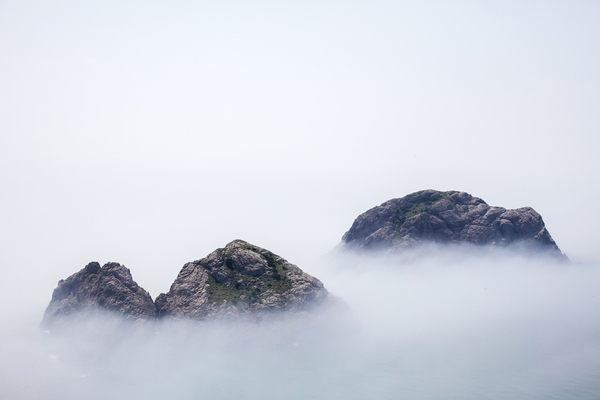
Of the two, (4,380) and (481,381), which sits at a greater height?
(481,381)

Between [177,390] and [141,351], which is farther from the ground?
[141,351]

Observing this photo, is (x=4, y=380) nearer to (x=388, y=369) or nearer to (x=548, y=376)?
(x=388, y=369)

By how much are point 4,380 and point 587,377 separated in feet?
593

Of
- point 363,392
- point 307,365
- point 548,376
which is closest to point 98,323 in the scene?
point 307,365

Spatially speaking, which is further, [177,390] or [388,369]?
[388,369]

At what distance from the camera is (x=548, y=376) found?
589ft

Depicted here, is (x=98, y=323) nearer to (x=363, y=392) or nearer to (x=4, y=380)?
(x=4, y=380)

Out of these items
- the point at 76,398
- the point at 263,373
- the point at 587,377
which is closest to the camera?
the point at 76,398

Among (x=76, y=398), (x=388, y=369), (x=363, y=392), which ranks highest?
(x=388, y=369)

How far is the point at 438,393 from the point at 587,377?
48.4m

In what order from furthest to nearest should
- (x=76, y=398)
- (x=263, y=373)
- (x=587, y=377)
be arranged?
(x=263, y=373), (x=587, y=377), (x=76, y=398)

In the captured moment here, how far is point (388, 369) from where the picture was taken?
635ft

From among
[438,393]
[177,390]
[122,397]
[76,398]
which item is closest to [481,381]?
[438,393]

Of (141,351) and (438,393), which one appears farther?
(141,351)
